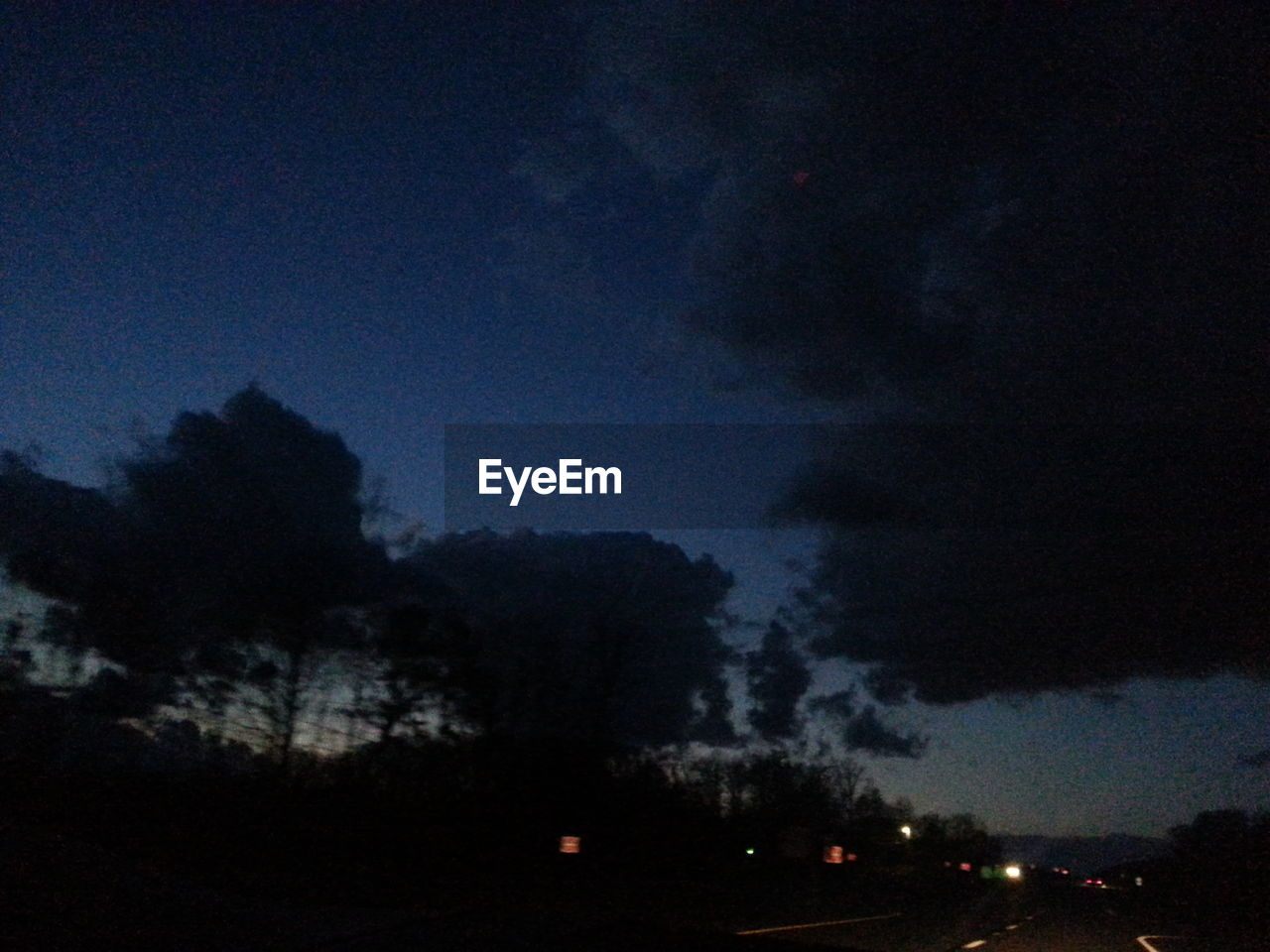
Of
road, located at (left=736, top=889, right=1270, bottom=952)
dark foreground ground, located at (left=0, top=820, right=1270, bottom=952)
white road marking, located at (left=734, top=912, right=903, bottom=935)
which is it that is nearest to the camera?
dark foreground ground, located at (left=0, top=820, right=1270, bottom=952)

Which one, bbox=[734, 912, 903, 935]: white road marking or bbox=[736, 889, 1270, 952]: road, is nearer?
bbox=[736, 889, 1270, 952]: road

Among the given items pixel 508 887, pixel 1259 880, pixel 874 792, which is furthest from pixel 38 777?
pixel 874 792

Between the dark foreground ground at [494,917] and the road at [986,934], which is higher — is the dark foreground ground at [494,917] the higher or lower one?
the higher one

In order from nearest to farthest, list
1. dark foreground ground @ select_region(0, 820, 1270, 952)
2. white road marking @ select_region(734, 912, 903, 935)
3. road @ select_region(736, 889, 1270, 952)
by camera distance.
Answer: dark foreground ground @ select_region(0, 820, 1270, 952)
road @ select_region(736, 889, 1270, 952)
white road marking @ select_region(734, 912, 903, 935)

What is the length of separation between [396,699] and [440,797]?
4437 millimetres

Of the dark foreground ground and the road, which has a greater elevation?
the dark foreground ground

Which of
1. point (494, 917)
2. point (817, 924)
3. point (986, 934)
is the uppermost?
point (494, 917)

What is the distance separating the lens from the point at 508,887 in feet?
99.2

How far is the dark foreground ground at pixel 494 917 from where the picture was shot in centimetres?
1354

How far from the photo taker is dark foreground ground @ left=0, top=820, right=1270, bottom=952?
13.5 meters

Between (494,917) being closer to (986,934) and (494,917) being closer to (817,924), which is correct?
(817,924)

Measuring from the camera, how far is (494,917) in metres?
17.0

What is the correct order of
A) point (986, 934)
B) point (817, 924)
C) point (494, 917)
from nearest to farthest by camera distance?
point (494, 917)
point (817, 924)
point (986, 934)

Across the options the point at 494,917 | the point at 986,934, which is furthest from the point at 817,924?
the point at 494,917
